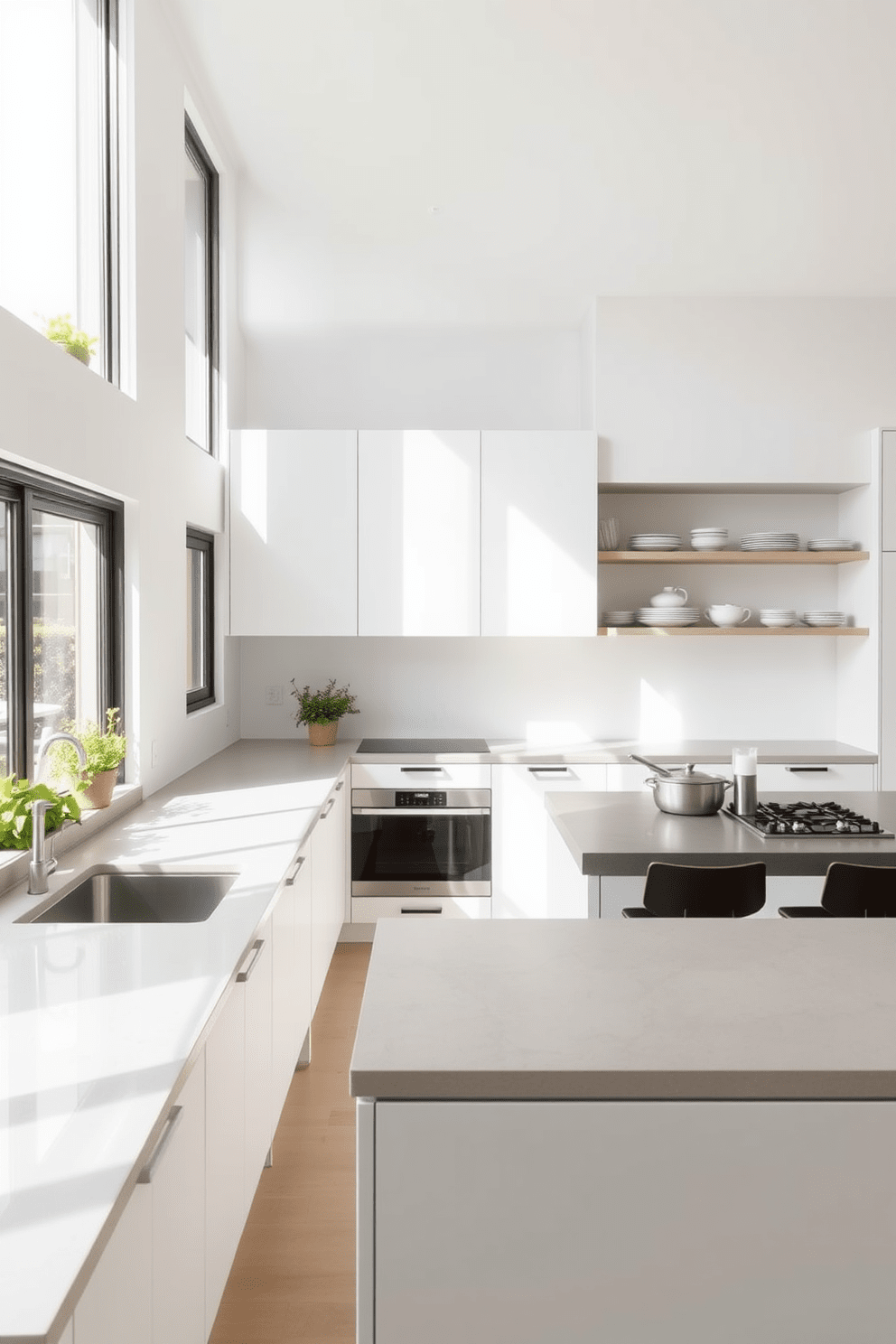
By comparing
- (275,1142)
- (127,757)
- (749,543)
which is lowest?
(275,1142)

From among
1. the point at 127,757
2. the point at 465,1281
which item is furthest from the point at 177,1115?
the point at 127,757

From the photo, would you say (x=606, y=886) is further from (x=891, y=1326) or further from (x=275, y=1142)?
(x=891, y=1326)

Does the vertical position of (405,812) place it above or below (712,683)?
below

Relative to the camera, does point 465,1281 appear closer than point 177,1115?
Yes

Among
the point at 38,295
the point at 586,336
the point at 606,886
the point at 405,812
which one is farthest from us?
the point at 586,336

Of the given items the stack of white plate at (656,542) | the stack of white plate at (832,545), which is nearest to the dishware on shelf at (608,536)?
the stack of white plate at (656,542)

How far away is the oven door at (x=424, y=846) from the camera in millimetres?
4359

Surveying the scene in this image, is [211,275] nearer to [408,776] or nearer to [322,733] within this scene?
[322,733]

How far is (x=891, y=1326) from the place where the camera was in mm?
1135

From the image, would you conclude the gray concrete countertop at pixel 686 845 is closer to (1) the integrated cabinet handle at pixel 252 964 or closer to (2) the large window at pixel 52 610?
(1) the integrated cabinet handle at pixel 252 964

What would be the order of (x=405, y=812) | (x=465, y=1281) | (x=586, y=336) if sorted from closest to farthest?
(x=465, y=1281) < (x=405, y=812) < (x=586, y=336)

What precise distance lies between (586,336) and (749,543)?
1.25 metres

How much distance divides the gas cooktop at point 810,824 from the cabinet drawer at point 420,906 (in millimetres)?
1746

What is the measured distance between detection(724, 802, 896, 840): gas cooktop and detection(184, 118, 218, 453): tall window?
2611mm
